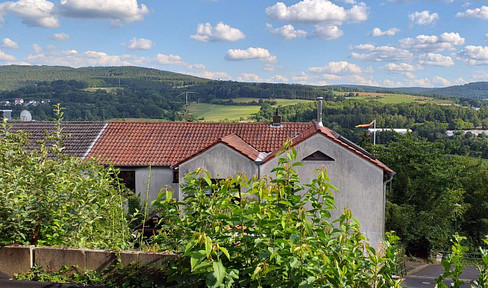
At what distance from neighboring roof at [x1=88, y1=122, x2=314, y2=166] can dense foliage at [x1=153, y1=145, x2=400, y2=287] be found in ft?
54.9

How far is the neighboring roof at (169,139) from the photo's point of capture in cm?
2100

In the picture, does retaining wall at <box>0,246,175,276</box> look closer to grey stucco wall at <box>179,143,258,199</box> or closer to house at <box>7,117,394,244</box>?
house at <box>7,117,394,244</box>

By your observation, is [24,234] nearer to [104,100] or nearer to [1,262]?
[1,262]

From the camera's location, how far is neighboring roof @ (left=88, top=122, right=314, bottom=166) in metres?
21.0

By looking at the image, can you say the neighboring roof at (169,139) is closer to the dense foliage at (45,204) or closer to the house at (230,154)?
the house at (230,154)

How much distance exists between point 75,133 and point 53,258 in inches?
820

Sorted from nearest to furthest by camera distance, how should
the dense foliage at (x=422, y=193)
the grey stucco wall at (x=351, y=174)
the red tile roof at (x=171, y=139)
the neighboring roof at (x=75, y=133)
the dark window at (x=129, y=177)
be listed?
the grey stucco wall at (x=351, y=174) → the dark window at (x=129, y=177) → the red tile roof at (x=171, y=139) → the neighboring roof at (x=75, y=133) → the dense foliage at (x=422, y=193)

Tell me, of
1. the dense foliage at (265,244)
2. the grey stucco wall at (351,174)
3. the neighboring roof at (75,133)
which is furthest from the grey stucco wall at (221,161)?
the dense foliage at (265,244)

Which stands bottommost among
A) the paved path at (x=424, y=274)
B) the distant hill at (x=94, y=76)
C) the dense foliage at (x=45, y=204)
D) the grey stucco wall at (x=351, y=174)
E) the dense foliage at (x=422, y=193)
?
the paved path at (x=424, y=274)

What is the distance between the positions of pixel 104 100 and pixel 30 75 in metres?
56.8

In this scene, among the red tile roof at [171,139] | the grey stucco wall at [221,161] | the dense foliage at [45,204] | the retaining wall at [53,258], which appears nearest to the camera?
the retaining wall at [53,258]

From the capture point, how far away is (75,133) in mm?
23766

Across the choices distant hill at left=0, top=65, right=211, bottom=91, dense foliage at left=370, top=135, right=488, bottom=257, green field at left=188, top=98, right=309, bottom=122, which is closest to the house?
dense foliage at left=370, top=135, right=488, bottom=257

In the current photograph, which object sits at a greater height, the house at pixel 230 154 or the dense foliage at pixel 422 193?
the house at pixel 230 154
